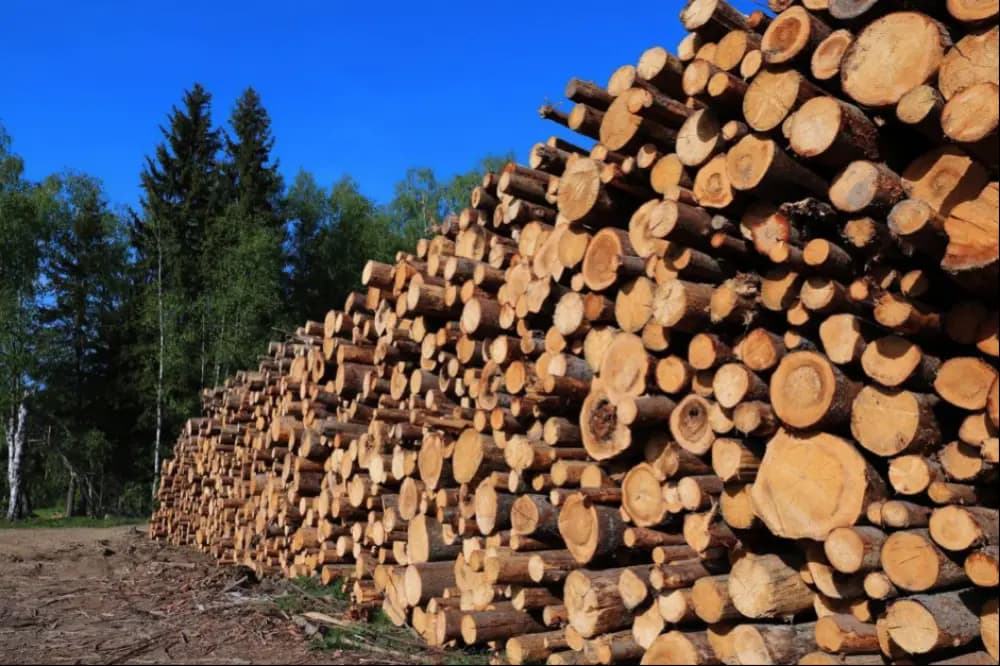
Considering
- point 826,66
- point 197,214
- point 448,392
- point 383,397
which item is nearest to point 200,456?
point 383,397

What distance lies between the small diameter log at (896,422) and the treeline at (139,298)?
17925mm

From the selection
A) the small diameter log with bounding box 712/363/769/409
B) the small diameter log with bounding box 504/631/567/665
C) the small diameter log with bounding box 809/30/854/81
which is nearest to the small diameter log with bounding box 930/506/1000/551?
the small diameter log with bounding box 712/363/769/409

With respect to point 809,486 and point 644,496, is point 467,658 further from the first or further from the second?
point 809,486

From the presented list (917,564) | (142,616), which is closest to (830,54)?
(917,564)

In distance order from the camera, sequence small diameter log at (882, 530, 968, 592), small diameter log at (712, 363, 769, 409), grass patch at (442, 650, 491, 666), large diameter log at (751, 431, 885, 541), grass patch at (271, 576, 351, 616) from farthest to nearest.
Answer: grass patch at (271, 576, 351, 616) < grass patch at (442, 650, 491, 666) < small diameter log at (712, 363, 769, 409) < large diameter log at (751, 431, 885, 541) < small diameter log at (882, 530, 968, 592)

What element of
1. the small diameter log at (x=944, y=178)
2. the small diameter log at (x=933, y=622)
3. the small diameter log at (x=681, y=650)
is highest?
the small diameter log at (x=944, y=178)

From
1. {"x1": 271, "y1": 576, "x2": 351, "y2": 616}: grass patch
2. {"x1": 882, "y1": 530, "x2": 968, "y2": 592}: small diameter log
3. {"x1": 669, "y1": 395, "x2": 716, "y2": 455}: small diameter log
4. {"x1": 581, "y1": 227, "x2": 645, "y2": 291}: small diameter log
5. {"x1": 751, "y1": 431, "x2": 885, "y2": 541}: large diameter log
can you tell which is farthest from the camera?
{"x1": 271, "y1": 576, "x2": 351, "y2": 616}: grass patch

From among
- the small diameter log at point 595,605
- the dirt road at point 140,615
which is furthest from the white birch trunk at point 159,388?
the small diameter log at point 595,605

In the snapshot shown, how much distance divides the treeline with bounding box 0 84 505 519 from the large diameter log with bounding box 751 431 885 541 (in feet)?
57.8

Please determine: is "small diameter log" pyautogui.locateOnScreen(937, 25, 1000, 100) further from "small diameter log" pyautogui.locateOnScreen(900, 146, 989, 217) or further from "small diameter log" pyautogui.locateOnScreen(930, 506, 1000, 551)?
"small diameter log" pyautogui.locateOnScreen(930, 506, 1000, 551)

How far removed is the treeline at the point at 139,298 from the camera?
1956 centimetres

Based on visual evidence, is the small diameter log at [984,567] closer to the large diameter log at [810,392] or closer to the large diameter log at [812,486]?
the large diameter log at [812,486]

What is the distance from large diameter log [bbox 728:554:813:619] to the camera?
2.98 meters

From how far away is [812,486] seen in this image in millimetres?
2887
